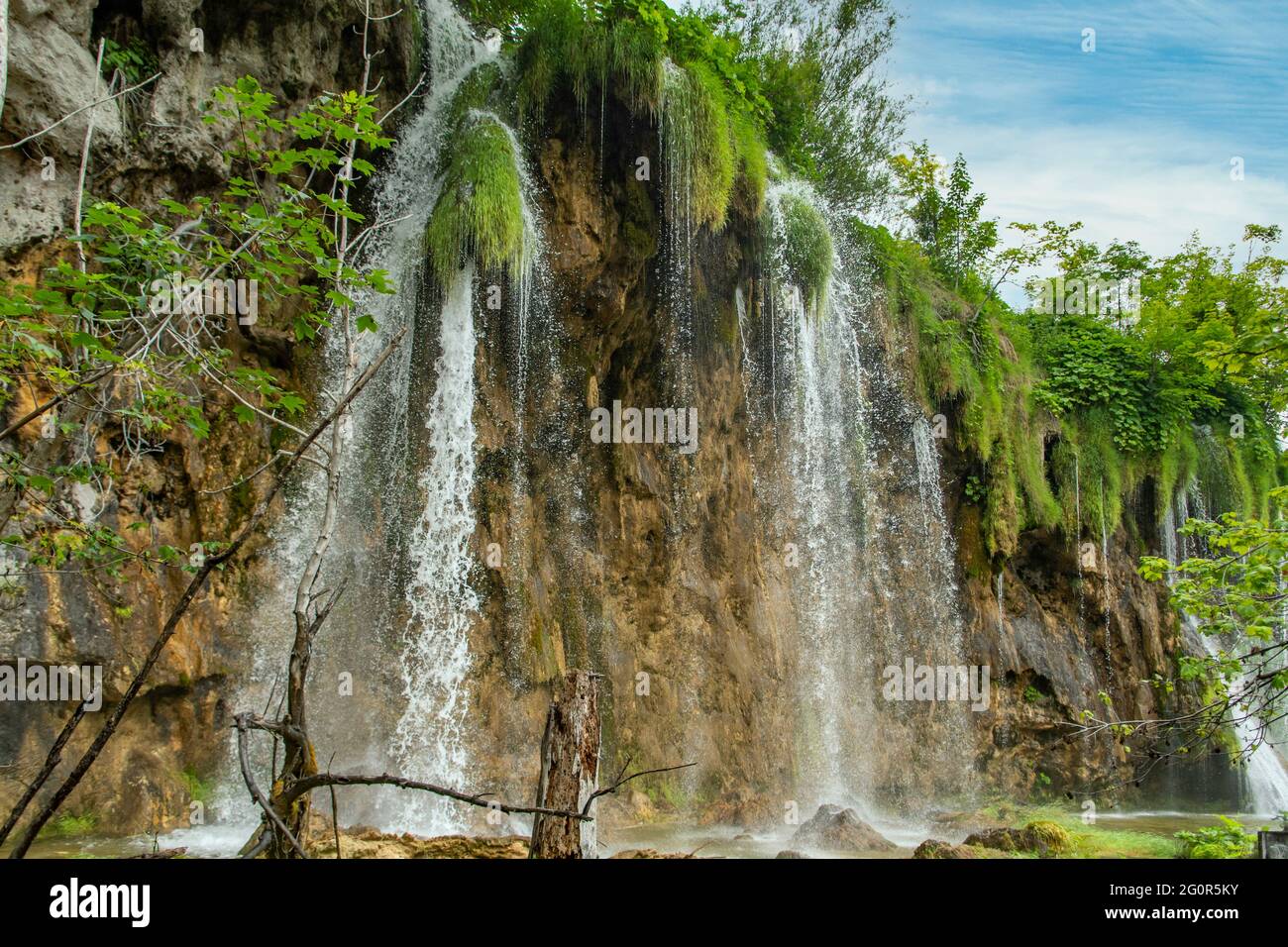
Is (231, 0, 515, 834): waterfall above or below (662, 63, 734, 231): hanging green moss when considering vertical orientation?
below

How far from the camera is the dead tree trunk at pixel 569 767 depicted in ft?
11.4

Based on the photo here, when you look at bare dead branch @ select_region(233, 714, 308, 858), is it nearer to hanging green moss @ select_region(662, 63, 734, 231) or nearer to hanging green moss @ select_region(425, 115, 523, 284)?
hanging green moss @ select_region(425, 115, 523, 284)

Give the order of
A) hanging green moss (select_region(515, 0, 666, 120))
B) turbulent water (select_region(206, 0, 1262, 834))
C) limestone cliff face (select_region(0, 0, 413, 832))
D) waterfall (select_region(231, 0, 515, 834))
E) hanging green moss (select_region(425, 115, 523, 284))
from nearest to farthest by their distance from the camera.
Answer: limestone cliff face (select_region(0, 0, 413, 832)), waterfall (select_region(231, 0, 515, 834)), turbulent water (select_region(206, 0, 1262, 834)), hanging green moss (select_region(425, 115, 523, 284)), hanging green moss (select_region(515, 0, 666, 120))

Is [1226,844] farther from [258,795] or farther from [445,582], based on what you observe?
[258,795]

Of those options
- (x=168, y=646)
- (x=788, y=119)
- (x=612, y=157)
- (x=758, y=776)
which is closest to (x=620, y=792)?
(x=758, y=776)

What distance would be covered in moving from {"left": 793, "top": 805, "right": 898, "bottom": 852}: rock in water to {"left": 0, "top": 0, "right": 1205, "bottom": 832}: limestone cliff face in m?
2.17

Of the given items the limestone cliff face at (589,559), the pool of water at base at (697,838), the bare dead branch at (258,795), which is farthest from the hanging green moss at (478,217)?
the bare dead branch at (258,795)

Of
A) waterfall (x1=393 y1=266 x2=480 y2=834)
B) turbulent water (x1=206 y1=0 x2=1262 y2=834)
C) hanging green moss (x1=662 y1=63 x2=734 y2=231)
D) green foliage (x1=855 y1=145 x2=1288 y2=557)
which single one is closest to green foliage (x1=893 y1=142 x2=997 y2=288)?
green foliage (x1=855 y1=145 x2=1288 y2=557)

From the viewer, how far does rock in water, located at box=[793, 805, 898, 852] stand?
8805 mm

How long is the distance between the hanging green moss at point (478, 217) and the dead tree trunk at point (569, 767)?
738 cm

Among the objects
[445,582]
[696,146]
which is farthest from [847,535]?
[445,582]

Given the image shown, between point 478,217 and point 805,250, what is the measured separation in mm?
5298
